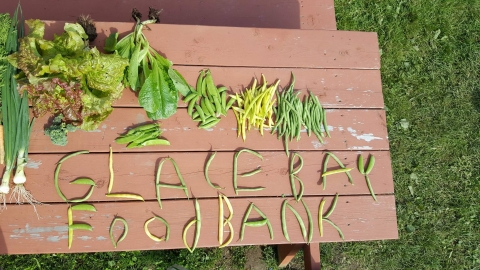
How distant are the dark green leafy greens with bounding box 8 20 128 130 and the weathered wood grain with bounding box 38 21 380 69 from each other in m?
0.32

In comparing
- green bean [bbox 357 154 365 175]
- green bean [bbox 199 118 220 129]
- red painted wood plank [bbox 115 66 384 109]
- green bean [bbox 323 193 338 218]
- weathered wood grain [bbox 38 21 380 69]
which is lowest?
green bean [bbox 323 193 338 218]

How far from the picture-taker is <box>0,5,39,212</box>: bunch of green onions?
2484 millimetres

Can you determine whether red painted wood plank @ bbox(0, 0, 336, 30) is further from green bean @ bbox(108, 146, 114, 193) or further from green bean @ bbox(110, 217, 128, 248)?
green bean @ bbox(110, 217, 128, 248)

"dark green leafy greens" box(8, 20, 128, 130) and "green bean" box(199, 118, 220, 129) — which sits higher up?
"dark green leafy greens" box(8, 20, 128, 130)

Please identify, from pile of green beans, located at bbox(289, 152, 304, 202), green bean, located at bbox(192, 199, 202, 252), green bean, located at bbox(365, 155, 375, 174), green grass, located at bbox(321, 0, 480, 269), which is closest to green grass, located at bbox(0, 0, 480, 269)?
green grass, located at bbox(321, 0, 480, 269)

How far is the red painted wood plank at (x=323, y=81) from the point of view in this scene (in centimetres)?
290

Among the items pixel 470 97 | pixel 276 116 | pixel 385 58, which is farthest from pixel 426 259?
pixel 276 116

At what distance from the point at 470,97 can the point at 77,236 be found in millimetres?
4293

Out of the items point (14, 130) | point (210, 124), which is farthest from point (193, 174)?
point (14, 130)

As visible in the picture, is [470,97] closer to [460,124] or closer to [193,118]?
[460,124]

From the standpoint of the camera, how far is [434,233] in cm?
411

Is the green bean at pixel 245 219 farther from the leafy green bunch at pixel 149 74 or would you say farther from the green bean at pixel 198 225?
the leafy green bunch at pixel 149 74

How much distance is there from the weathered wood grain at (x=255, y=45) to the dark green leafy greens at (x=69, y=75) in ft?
1.04

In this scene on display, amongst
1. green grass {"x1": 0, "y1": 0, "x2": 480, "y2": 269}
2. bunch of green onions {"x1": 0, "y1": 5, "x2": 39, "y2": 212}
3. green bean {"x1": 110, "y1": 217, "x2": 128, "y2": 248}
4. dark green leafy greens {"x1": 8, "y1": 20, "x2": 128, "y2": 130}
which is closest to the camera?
dark green leafy greens {"x1": 8, "y1": 20, "x2": 128, "y2": 130}
